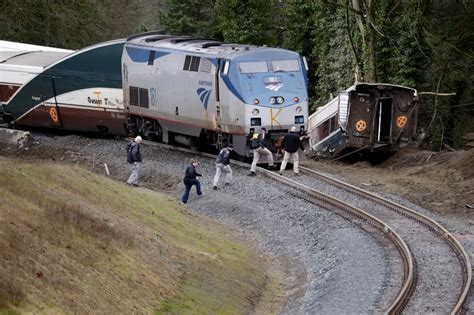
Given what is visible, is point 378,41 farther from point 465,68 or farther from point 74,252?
point 74,252

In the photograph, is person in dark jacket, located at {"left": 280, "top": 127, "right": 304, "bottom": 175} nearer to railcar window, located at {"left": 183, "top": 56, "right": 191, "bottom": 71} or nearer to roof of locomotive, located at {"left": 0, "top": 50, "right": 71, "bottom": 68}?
railcar window, located at {"left": 183, "top": 56, "right": 191, "bottom": 71}

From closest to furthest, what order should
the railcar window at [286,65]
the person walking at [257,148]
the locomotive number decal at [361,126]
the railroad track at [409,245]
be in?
1. the railroad track at [409,245]
2. the person walking at [257,148]
3. the railcar window at [286,65]
4. the locomotive number decal at [361,126]

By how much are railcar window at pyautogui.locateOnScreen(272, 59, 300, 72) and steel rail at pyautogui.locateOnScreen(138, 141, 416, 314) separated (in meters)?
3.27

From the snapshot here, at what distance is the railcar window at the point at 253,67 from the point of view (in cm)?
2880

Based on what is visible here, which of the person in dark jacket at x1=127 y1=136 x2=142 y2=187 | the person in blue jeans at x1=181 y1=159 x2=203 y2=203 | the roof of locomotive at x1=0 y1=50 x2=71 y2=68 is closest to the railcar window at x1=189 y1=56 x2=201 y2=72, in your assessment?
the person in dark jacket at x1=127 y1=136 x2=142 y2=187

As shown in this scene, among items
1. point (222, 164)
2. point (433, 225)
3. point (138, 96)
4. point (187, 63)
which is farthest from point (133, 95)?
point (433, 225)

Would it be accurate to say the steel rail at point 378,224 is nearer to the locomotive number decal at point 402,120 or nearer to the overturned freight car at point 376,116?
the overturned freight car at point 376,116

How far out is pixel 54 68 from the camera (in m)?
35.5

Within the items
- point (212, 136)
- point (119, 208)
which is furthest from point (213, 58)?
point (119, 208)

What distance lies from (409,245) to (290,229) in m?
3.86

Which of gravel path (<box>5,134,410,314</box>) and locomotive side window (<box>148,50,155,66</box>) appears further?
locomotive side window (<box>148,50,155,66</box>)

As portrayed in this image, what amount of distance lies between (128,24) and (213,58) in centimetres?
3568

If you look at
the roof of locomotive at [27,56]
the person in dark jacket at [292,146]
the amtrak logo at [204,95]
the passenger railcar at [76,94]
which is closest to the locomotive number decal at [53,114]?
the passenger railcar at [76,94]

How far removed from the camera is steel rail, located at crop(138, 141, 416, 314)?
53.1 feet
